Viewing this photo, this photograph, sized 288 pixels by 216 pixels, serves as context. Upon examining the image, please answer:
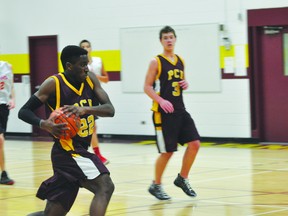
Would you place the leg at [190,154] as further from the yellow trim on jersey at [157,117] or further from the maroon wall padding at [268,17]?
the maroon wall padding at [268,17]

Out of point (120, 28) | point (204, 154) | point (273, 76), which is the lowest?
point (204, 154)

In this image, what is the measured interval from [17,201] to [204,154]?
5328mm

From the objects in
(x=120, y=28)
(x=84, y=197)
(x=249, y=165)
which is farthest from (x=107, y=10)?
(x=84, y=197)

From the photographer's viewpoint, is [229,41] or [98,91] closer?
[98,91]

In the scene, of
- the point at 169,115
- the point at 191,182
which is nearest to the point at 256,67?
the point at 191,182

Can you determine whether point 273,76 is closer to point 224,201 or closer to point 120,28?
point 120,28

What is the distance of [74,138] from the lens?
602cm

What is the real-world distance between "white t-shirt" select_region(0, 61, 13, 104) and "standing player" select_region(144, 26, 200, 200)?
2.67 m

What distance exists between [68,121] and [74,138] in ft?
1.23

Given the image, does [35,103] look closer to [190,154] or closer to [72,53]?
[72,53]

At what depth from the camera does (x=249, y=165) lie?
11703mm

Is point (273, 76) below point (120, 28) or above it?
below

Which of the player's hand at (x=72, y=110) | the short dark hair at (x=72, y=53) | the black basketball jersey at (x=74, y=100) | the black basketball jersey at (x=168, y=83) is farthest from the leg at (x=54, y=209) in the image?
the black basketball jersey at (x=168, y=83)

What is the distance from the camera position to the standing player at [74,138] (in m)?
5.91
